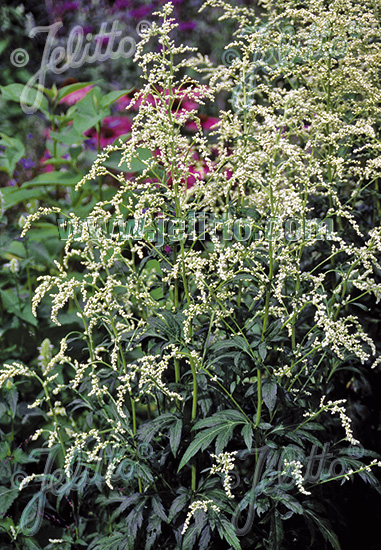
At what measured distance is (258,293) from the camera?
2.09 meters

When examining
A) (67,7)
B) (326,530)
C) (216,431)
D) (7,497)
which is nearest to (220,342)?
(216,431)

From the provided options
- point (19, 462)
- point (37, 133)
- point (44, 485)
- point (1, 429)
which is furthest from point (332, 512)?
point (37, 133)

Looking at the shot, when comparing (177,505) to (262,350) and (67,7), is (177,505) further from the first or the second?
(67,7)

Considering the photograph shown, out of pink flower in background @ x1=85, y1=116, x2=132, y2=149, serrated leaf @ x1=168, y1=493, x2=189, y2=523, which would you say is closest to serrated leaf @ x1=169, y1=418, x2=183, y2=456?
serrated leaf @ x1=168, y1=493, x2=189, y2=523

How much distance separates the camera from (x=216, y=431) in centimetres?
186

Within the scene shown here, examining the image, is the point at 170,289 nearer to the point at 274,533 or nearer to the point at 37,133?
the point at 274,533

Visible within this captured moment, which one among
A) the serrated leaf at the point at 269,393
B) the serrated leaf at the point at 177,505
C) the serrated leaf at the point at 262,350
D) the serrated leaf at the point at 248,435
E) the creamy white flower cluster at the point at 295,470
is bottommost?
the serrated leaf at the point at 177,505

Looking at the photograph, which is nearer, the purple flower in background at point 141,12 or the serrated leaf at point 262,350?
the serrated leaf at point 262,350

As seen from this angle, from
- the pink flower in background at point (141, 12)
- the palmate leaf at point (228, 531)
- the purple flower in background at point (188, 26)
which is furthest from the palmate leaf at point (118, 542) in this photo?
the pink flower in background at point (141, 12)

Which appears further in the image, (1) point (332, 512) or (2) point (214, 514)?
(1) point (332, 512)

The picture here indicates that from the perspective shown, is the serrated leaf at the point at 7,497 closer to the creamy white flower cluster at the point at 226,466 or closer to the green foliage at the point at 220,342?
the green foliage at the point at 220,342

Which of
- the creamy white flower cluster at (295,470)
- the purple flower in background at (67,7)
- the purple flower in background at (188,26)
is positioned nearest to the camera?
the creamy white flower cluster at (295,470)

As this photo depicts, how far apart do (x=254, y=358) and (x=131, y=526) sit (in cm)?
61

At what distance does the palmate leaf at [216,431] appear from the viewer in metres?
1.83
